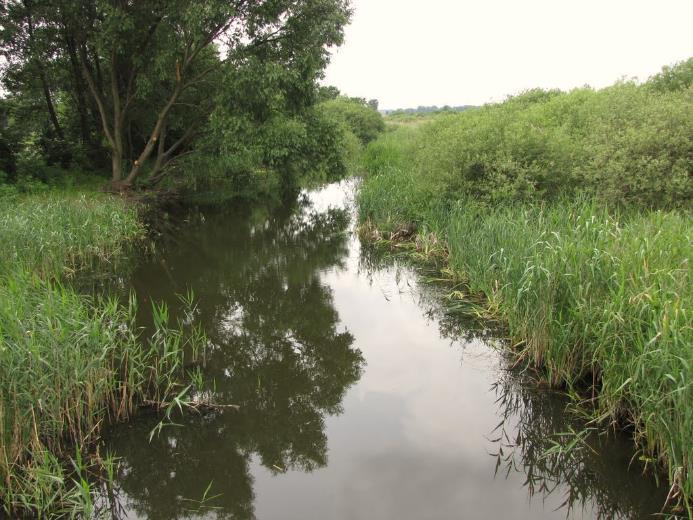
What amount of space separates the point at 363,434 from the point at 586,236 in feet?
11.7

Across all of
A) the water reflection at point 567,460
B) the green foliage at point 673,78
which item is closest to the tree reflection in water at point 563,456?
the water reflection at point 567,460

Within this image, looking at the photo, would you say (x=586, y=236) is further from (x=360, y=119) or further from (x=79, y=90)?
(x=360, y=119)

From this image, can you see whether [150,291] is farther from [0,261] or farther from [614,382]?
[614,382]

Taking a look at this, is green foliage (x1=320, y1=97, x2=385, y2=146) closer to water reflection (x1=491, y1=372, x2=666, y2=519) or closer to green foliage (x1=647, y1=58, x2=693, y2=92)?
green foliage (x1=647, y1=58, x2=693, y2=92)

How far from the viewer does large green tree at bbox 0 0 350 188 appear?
14.7 m

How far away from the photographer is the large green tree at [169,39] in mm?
14742

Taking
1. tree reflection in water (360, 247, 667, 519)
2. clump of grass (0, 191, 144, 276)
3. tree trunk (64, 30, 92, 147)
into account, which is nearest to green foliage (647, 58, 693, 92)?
tree reflection in water (360, 247, 667, 519)

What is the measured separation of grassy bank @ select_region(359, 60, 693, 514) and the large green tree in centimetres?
528

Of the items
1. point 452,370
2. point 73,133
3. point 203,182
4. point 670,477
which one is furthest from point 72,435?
point 73,133

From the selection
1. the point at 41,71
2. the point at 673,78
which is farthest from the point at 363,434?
the point at 41,71

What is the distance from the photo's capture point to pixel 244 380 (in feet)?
19.8

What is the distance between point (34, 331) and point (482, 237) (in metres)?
6.53

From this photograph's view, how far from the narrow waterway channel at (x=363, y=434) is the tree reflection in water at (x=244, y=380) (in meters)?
0.02

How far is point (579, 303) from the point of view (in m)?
5.12
